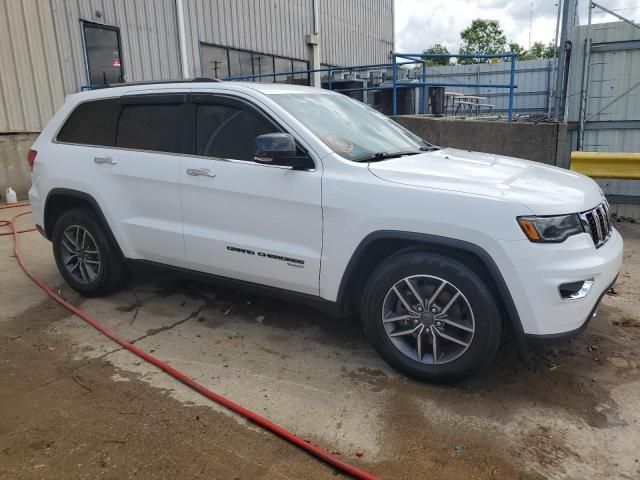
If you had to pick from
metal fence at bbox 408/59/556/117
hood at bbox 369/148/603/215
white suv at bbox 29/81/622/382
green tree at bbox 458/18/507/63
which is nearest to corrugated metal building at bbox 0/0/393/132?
metal fence at bbox 408/59/556/117

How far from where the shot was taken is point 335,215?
3318 mm

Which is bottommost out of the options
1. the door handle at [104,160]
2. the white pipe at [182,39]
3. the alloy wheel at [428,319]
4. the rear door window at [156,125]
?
the alloy wheel at [428,319]

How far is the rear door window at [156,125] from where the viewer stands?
4.05 meters

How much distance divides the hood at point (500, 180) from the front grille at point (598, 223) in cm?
5

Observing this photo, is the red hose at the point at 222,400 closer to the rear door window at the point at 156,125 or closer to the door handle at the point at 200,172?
the door handle at the point at 200,172

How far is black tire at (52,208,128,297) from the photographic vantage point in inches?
178

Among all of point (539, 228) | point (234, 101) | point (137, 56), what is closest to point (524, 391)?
point (539, 228)

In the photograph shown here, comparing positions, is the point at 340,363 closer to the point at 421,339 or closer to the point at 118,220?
the point at 421,339

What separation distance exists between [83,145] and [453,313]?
3.43m

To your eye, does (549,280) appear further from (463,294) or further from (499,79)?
(499,79)

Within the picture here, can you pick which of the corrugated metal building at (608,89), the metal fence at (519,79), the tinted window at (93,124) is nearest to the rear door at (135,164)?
the tinted window at (93,124)

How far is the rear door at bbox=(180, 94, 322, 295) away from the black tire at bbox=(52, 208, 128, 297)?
0.95 m

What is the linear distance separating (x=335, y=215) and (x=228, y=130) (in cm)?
114

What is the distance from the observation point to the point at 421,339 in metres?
3.22
